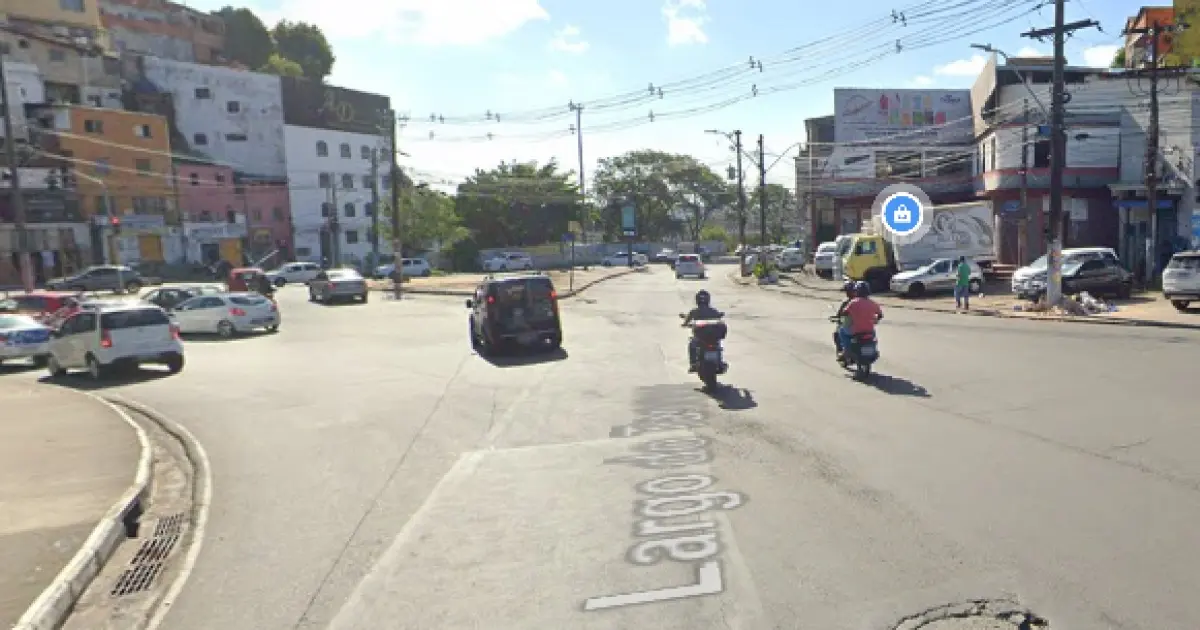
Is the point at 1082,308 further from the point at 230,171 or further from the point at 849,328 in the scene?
the point at 230,171

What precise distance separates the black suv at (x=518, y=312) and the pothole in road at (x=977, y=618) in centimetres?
Result: 1335

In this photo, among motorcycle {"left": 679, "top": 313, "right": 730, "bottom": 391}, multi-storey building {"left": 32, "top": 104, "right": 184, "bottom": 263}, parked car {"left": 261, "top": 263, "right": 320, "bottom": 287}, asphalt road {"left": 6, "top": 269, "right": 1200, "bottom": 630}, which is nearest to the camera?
asphalt road {"left": 6, "top": 269, "right": 1200, "bottom": 630}

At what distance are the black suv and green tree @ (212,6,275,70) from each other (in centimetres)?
Result: 8033

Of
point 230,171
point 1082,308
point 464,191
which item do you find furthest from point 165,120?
point 1082,308

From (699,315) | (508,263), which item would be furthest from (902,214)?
(508,263)

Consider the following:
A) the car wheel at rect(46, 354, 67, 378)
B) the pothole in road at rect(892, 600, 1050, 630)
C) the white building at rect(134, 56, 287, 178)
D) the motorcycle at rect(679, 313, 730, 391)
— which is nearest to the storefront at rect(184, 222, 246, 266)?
the white building at rect(134, 56, 287, 178)

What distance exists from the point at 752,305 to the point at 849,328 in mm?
17609

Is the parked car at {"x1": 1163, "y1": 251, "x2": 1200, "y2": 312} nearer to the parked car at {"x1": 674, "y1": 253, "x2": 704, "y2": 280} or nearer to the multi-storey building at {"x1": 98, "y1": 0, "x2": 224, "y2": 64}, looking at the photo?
the parked car at {"x1": 674, "y1": 253, "x2": 704, "y2": 280}

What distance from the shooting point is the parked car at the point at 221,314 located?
24.5 m

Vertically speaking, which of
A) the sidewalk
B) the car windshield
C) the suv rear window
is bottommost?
the sidewalk

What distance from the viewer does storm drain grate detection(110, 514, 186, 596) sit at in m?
5.86

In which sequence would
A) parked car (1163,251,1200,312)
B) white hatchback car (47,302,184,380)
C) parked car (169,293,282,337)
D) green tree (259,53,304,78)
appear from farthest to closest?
green tree (259,53,304,78), parked car (169,293,282,337), parked car (1163,251,1200,312), white hatchback car (47,302,184,380)

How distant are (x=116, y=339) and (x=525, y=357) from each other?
831 cm

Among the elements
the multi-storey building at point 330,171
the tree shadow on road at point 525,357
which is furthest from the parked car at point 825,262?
the multi-storey building at point 330,171
